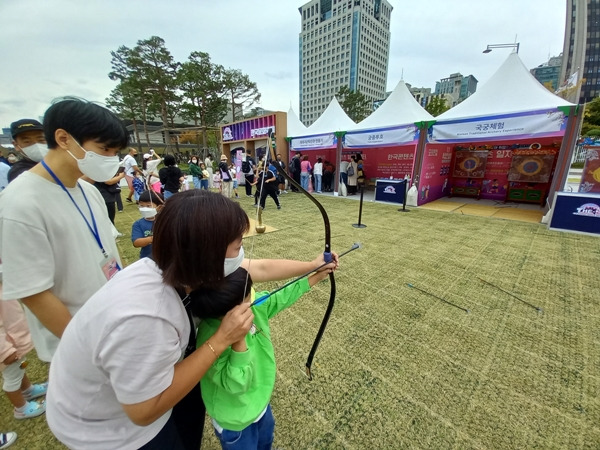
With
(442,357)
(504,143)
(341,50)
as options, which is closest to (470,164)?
(504,143)

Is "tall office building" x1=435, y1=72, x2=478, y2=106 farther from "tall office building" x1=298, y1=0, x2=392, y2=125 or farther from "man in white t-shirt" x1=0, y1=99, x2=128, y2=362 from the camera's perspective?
"man in white t-shirt" x1=0, y1=99, x2=128, y2=362

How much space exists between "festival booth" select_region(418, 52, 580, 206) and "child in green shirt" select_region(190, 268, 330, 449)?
7129 mm

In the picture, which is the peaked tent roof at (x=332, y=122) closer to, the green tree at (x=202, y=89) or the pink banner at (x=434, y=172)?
the pink banner at (x=434, y=172)

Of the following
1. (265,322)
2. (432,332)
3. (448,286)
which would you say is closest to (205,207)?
(265,322)

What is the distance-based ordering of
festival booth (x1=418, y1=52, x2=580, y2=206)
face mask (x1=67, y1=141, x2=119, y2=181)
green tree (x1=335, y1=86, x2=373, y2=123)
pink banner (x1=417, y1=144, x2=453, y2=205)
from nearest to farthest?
1. face mask (x1=67, y1=141, x2=119, y2=181)
2. festival booth (x1=418, y1=52, x2=580, y2=206)
3. pink banner (x1=417, y1=144, x2=453, y2=205)
4. green tree (x1=335, y1=86, x2=373, y2=123)

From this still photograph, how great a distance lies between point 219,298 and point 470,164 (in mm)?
10259

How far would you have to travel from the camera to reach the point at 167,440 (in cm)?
80

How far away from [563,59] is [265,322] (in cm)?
8735

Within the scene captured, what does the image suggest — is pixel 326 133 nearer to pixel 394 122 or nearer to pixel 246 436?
pixel 394 122

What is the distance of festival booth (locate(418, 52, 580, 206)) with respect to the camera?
5.40 m

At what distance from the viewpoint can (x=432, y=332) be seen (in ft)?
7.47

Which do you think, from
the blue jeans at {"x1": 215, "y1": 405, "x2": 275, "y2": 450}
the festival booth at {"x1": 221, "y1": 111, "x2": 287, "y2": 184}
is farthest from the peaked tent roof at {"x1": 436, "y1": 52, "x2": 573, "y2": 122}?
the blue jeans at {"x1": 215, "y1": 405, "x2": 275, "y2": 450}

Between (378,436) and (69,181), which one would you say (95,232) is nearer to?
(69,181)

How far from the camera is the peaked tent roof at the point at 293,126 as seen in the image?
37.4ft
